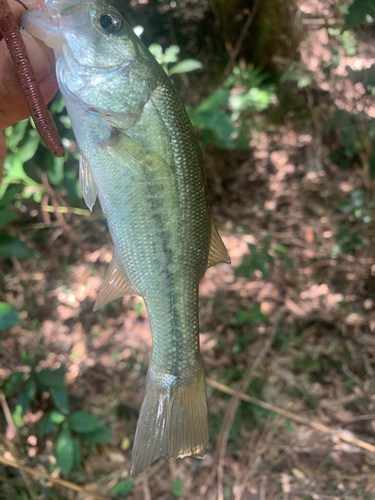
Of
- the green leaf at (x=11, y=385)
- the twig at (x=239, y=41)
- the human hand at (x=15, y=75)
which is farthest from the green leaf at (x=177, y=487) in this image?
the twig at (x=239, y=41)

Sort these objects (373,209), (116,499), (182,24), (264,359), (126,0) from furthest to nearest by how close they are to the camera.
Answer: (182,24), (126,0), (373,209), (264,359), (116,499)

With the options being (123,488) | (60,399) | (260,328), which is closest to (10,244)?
(60,399)

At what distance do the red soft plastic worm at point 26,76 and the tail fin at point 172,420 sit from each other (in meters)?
1.04

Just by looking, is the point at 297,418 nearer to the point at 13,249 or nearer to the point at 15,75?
the point at 13,249

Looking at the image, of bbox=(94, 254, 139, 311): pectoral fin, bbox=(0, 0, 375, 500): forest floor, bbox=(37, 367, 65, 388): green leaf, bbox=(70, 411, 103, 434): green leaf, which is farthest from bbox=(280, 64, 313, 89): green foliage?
bbox=(70, 411, 103, 434): green leaf

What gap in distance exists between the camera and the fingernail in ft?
4.18

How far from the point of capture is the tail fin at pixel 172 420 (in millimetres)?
1283

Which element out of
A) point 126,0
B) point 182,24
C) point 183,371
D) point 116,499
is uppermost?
point 126,0

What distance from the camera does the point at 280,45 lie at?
4516 mm

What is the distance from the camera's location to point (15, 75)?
129 centimetres

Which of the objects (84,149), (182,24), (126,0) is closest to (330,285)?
(84,149)

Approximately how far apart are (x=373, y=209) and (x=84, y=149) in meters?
3.19

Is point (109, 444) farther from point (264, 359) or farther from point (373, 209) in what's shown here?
point (373, 209)

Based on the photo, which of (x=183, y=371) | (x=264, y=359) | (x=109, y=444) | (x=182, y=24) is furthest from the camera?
(x=182, y=24)
